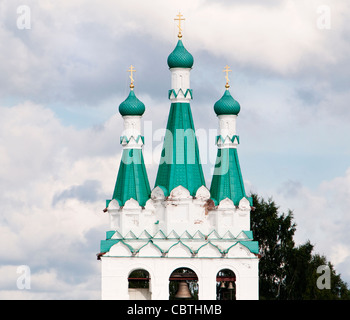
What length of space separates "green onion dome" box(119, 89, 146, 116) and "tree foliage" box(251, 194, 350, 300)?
10.7 m

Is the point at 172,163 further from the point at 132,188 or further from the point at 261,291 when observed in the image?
the point at 261,291

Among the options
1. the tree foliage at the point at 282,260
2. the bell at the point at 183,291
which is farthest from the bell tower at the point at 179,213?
the tree foliage at the point at 282,260

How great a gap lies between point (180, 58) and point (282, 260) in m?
12.5

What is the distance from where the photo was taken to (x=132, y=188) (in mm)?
37812

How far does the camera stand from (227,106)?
125ft

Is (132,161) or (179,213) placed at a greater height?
(132,161)

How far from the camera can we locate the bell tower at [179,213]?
121 ft

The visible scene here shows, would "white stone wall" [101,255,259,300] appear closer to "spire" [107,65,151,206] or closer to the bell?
the bell

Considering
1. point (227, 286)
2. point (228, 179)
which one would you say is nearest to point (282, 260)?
point (227, 286)

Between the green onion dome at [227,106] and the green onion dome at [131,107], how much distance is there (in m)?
2.40

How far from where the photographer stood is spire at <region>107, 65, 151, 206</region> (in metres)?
37.8

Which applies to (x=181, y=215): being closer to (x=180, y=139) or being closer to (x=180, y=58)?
(x=180, y=139)

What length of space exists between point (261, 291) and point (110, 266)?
10.9 metres

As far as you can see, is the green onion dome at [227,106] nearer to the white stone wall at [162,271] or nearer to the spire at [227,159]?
the spire at [227,159]
